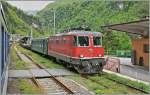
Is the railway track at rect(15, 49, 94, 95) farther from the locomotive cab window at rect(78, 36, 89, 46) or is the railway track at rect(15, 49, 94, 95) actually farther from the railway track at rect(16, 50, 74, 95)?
the locomotive cab window at rect(78, 36, 89, 46)

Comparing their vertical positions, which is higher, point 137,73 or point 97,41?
point 97,41

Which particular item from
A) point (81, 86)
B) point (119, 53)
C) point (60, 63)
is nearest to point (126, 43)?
point (119, 53)

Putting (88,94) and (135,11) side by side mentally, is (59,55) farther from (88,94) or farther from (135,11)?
(135,11)

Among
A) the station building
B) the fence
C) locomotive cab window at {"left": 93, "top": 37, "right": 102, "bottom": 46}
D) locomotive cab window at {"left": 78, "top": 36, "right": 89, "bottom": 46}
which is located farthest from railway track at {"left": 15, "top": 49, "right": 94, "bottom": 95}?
the station building

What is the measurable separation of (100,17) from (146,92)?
43.8 meters

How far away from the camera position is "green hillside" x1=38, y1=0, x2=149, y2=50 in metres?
42.6

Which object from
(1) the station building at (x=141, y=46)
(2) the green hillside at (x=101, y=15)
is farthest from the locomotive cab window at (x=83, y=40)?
(2) the green hillside at (x=101, y=15)

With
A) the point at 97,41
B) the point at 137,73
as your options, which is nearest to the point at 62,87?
the point at 97,41

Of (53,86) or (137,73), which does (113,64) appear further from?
(53,86)

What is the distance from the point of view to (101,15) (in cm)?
5816

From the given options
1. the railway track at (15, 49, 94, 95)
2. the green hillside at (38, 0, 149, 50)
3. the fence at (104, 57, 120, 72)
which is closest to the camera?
the railway track at (15, 49, 94, 95)

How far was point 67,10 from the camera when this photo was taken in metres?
55.0

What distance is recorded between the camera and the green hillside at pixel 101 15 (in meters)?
42.6

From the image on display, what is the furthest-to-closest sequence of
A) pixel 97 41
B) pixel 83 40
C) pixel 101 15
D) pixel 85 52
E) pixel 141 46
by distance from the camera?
pixel 101 15, pixel 141 46, pixel 97 41, pixel 83 40, pixel 85 52
